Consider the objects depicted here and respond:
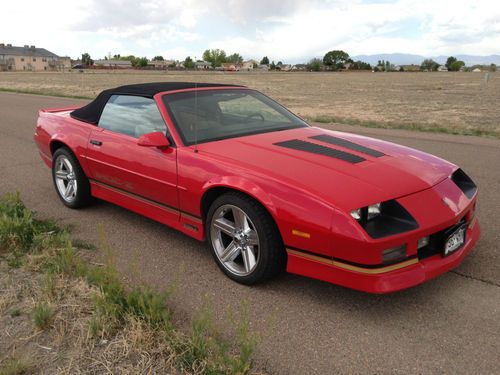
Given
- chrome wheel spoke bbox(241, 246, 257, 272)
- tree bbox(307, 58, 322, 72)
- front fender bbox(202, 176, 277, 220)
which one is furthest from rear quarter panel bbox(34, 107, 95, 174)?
tree bbox(307, 58, 322, 72)

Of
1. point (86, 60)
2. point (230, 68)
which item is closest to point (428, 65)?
point (230, 68)

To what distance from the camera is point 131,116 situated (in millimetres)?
4379

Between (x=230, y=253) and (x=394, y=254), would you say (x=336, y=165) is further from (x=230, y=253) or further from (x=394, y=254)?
(x=230, y=253)

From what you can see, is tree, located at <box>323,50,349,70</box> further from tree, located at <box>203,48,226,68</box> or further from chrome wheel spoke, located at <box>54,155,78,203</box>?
chrome wheel spoke, located at <box>54,155,78,203</box>

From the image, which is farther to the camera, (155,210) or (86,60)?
(86,60)

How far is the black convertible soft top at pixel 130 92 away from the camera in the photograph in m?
4.40

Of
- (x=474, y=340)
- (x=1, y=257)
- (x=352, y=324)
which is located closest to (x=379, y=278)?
(x=352, y=324)

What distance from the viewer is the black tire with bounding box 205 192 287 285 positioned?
313 centimetres

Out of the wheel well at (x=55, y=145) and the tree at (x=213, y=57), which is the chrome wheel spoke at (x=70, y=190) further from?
the tree at (x=213, y=57)

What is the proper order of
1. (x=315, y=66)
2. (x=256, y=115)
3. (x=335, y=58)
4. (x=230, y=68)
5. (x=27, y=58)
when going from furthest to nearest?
1. (x=335, y=58)
2. (x=27, y=58)
3. (x=230, y=68)
4. (x=315, y=66)
5. (x=256, y=115)

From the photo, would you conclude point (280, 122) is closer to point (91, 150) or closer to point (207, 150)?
point (207, 150)

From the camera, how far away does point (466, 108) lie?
17.5m

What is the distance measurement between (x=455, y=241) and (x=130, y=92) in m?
3.23

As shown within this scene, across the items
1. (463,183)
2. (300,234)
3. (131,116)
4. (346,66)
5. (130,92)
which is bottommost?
(346,66)
